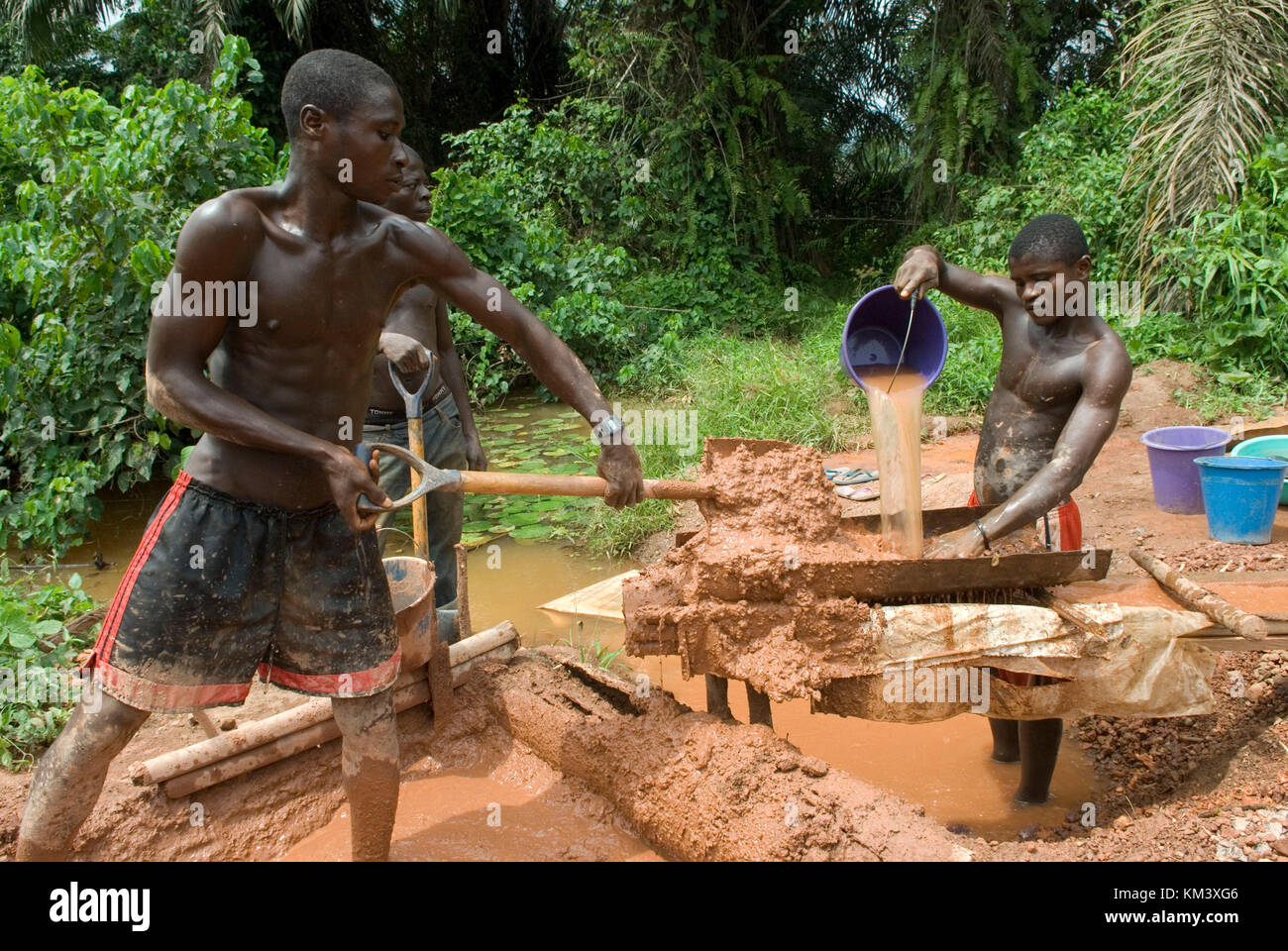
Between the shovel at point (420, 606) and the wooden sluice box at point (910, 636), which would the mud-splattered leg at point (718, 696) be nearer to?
the wooden sluice box at point (910, 636)

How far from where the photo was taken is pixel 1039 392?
3416 millimetres

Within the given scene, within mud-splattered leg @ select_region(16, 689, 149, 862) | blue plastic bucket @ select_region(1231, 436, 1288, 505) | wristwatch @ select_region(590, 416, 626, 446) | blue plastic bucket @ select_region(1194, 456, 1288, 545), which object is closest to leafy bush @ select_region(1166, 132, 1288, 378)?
blue plastic bucket @ select_region(1231, 436, 1288, 505)

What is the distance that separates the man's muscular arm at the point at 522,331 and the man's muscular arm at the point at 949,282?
123 centimetres

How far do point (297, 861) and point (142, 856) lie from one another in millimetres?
440

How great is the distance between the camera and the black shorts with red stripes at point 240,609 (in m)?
2.42

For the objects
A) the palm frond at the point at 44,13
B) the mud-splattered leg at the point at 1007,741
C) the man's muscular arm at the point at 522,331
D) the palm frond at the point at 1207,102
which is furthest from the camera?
the palm frond at the point at 44,13

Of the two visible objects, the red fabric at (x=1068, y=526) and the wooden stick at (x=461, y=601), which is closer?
the red fabric at (x=1068, y=526)

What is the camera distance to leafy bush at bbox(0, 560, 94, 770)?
3518 mm

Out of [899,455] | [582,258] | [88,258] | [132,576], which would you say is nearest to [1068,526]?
[899,455]

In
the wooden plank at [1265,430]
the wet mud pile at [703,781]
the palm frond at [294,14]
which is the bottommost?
the wet mud pile at [703,781]

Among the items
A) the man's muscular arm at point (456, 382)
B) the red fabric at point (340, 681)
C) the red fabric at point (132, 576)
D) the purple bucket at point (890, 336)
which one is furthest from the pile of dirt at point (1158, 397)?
the red fabric at point (132, 576)

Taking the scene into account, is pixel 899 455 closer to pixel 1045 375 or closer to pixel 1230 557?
pixel 1045 375

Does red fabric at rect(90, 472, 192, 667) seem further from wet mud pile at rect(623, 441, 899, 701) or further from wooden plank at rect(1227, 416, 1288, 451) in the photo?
wooden plank at rect(1227, 416, 1288, 451)

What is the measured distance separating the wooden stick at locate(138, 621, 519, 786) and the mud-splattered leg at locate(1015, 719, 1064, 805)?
2.13 metres
